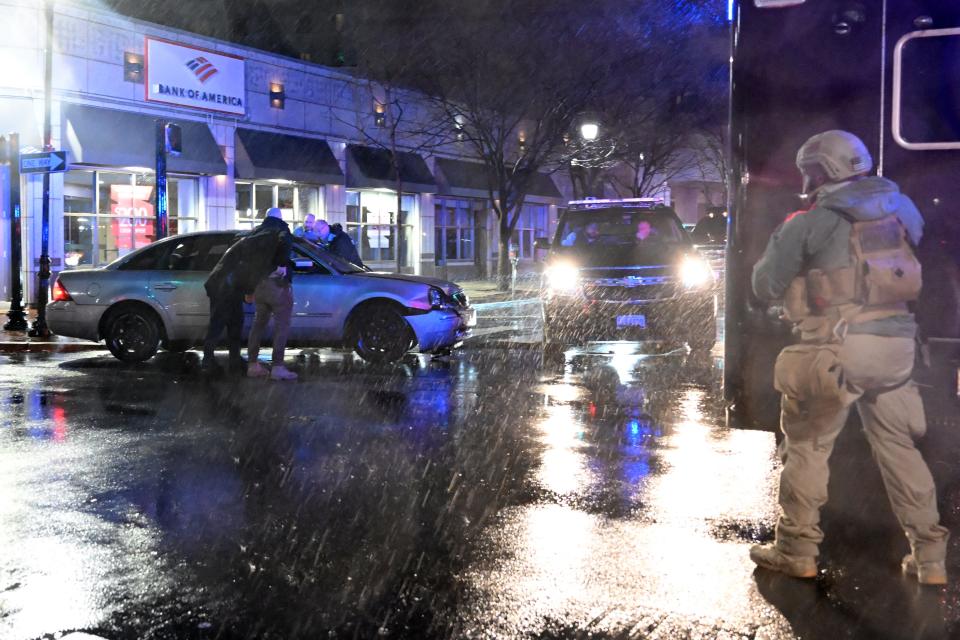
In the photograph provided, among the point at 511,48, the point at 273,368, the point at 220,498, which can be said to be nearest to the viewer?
the point at 220,498

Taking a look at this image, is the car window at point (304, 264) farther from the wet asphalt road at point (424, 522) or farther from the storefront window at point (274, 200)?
the storefront window at point (274, 200)

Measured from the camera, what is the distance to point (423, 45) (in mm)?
27266

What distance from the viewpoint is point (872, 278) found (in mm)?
Answer: 4113

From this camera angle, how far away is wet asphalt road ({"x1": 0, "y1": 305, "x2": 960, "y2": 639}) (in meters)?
3.96

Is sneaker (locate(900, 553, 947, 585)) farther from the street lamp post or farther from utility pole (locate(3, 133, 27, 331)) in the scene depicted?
the street lamp post

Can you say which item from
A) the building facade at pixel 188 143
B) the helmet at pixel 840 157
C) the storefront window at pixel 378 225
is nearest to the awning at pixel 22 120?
the building facade at pixel 188 143

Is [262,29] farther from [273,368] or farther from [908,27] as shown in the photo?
[908,27]

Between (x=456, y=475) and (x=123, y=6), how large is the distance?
953 inches

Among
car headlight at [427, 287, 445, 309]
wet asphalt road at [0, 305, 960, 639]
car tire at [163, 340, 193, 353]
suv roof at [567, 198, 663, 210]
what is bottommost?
wet asphalt road at [0, 305, 960, 639]

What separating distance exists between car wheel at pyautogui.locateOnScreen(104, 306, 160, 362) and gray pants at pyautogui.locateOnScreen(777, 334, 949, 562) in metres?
9.53

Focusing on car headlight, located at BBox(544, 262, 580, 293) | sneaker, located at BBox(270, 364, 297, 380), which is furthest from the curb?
car headlight, located at BBox(544, 262, 580, 293)

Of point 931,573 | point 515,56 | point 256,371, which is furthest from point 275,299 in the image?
point 515,56

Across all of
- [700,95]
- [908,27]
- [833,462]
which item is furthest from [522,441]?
[700,95]

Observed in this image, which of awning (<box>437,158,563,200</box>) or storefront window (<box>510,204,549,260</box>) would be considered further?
storefront window (<box>510,204,549,260</box>)
